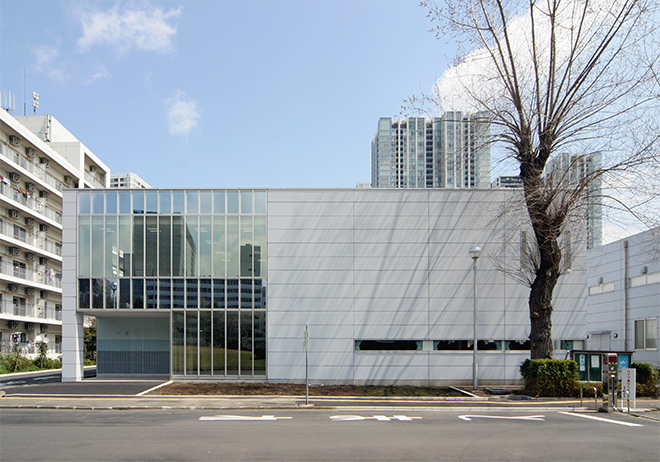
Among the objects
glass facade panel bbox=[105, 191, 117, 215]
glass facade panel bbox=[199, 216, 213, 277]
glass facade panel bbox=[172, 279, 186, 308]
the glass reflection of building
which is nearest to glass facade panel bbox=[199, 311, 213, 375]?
the glass reflection of building

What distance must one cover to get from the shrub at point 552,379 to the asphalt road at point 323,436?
10.6ft

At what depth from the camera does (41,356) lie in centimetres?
4041

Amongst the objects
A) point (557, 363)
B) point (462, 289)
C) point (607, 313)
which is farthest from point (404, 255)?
point (607, 313)

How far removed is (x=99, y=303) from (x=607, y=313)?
1325 inches

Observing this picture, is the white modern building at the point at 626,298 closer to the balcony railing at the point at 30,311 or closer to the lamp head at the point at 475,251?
the lamp head at the point at 475,251

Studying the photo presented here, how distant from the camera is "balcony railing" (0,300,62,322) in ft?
150

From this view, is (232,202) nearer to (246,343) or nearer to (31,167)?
(246,343)

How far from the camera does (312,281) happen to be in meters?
24.3

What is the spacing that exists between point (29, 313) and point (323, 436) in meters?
47.6

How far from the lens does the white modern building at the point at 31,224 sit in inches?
1823

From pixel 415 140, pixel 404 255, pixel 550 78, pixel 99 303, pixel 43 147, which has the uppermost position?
pixel 415 140

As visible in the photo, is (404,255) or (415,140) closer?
(404,255)

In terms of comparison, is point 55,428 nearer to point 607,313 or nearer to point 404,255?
point 404,255

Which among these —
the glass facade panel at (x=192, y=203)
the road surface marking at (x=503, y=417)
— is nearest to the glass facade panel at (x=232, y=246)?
the glass facade panel at (x=192, y=203)
